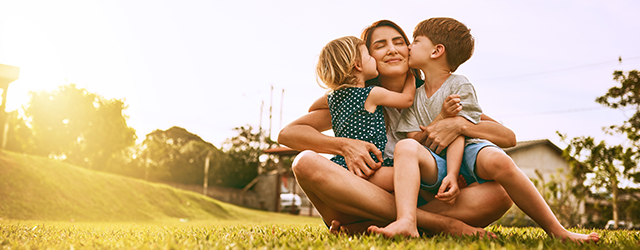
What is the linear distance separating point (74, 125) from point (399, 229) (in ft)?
91.7

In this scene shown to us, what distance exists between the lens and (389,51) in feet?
8.91

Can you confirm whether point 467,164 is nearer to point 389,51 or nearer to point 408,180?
point 408,180

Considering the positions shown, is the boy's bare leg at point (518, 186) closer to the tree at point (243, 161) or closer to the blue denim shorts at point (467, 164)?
the blue denim shorts at point (467, 164)

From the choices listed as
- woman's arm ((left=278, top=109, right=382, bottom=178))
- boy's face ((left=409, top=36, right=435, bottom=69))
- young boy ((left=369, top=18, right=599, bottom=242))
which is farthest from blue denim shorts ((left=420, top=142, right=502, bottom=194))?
boy's face ((left=409, top=36, right=435, bottom=69))

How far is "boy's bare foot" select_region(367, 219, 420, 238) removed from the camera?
6.56 ft

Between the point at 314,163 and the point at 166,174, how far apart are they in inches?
1301

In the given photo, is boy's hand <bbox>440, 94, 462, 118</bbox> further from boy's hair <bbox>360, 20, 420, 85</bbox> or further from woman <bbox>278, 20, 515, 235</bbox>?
boy's hair <bbox>360, 20, 420, 85</bbox>

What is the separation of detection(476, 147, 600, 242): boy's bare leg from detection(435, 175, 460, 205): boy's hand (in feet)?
0.65

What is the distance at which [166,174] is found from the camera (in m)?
33.0

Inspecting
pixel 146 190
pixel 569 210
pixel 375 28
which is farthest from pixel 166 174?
pixel 375 28

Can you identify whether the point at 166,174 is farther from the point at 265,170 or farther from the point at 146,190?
the point at 146,190

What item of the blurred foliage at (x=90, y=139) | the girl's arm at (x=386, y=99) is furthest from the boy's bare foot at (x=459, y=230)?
the blurred foliage at (x=90, y=139)

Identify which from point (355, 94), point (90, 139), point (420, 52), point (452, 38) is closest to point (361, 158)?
point (355, 94)

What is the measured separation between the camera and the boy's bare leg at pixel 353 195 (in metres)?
2.28
